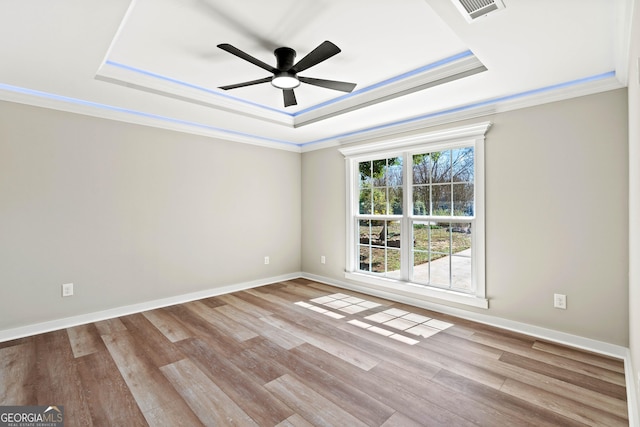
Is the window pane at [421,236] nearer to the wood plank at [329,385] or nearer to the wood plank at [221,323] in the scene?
the wood plank at [329,385]

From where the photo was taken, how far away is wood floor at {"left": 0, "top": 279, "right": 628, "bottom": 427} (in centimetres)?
187

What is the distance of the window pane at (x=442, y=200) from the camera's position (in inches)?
144

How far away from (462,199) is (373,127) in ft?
4.96

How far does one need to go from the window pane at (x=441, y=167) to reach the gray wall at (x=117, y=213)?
2506 mm

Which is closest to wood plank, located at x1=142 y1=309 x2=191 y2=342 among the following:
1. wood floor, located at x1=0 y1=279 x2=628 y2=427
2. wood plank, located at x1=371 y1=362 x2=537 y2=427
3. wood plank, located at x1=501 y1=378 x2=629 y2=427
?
wood floor, located at x1=0 y1=279 x2=628 y2=427

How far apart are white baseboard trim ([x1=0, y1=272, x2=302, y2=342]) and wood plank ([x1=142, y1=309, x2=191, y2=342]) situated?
0.49 feet

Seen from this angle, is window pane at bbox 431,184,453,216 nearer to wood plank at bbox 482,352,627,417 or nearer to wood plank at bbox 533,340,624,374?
wood plank at bbox 533,340,624,374

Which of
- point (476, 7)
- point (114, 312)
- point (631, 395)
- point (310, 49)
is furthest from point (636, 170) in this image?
point (114, 312)

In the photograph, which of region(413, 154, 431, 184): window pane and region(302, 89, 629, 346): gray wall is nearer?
region(302, 89, 629, 346): gray wall

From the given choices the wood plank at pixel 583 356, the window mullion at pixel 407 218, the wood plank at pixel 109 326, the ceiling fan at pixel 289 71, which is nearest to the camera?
the ceiling fan at pixel 289 71

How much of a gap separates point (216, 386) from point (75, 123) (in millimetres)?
3038

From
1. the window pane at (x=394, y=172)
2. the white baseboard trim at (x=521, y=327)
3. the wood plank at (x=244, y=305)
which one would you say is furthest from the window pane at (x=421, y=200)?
the wood plank at (x=244, y=305)

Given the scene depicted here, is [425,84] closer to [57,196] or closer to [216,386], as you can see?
[216,386]

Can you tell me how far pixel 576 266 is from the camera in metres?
2.73
